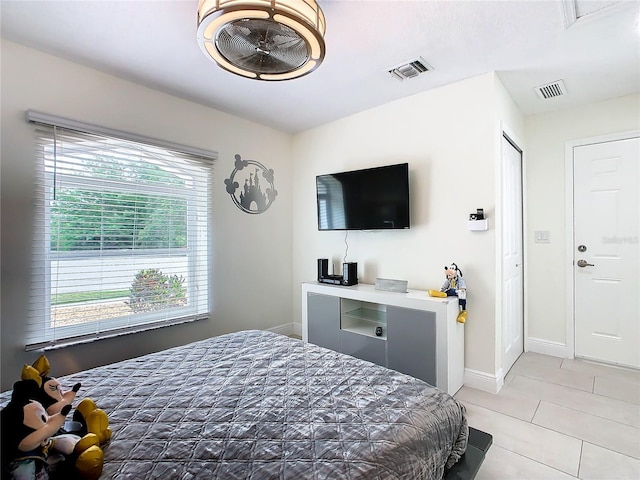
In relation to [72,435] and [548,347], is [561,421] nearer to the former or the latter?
[548,347]

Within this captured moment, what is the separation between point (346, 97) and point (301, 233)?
5.61 feet

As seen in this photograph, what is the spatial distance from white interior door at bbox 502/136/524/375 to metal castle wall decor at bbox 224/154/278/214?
2.47 metres

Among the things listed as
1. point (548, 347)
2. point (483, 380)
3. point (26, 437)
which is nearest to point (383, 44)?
point (26, 437)

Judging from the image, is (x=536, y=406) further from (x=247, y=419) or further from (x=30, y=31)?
(x=30, y=31)

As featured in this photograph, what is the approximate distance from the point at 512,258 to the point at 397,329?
4.58 ft

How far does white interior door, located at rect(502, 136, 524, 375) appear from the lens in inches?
108

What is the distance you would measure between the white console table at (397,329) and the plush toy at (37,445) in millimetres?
2131

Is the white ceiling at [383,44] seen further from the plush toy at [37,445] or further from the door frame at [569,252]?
the plush toy at [37,445]

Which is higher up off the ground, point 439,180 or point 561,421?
point 439,180

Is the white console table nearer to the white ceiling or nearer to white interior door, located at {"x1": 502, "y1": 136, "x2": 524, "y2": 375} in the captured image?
white interior door, located at {"x1": 502, "y1": 136, "x2": 524, "y2": 375}

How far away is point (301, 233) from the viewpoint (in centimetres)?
401

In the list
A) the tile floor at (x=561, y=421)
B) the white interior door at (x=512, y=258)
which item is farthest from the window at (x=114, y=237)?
the white interior door at (x=512, y=258)

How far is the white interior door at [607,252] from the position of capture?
2871 mm

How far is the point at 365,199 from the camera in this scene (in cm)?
313
